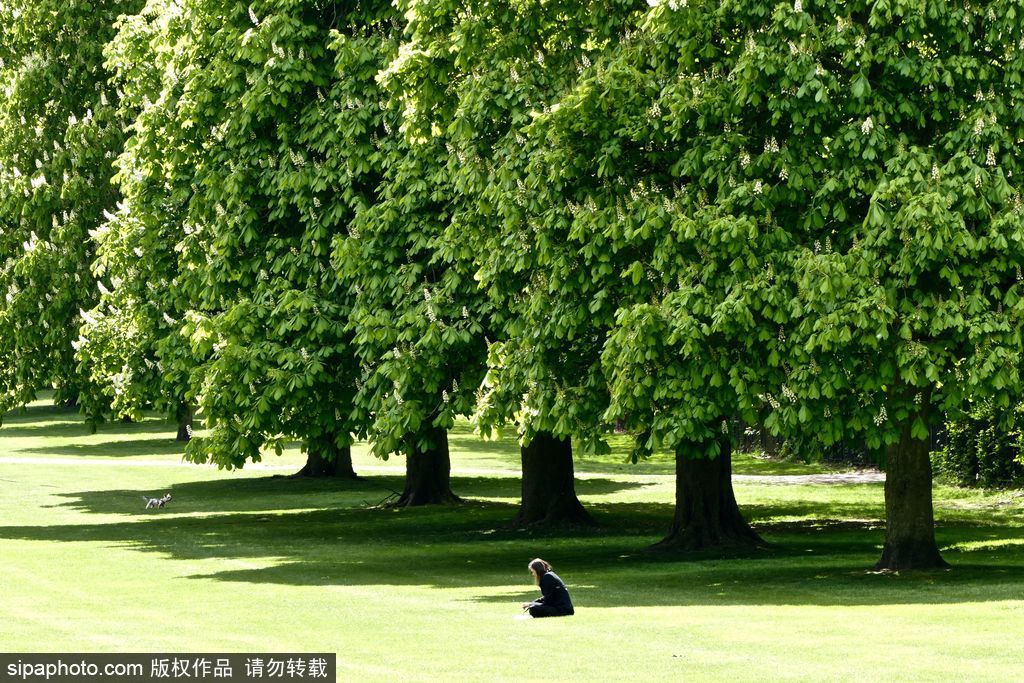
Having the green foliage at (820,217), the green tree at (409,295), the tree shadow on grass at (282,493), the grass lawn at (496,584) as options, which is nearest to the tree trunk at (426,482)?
the grass lawn at (496,584)

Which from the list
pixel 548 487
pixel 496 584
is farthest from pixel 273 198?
pixel 548 487

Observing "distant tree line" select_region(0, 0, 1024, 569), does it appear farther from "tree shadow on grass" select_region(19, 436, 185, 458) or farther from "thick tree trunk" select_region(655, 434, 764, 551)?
"tree shadow on grass" select_region(19, 436, 185, 458)

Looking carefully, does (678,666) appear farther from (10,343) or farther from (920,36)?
(10,343)

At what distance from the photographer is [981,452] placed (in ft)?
145

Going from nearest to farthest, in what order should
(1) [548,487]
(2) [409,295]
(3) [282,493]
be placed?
(2) [409,295] → (1) [548,487] → (3) [282,493]

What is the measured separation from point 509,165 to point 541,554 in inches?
382

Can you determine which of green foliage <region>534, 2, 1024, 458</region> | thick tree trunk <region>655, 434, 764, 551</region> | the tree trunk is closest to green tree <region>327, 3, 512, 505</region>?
green foliage <region>534, 2, 1024, 458</region>

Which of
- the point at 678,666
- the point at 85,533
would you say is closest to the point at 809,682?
the point at 678,666

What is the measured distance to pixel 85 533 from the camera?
3972 cm

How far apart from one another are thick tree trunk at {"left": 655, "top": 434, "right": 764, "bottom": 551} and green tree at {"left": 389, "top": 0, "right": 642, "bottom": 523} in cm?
542

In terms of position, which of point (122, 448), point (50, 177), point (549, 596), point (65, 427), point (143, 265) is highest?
point (50, 177)

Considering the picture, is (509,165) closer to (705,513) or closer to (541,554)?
(705,513)

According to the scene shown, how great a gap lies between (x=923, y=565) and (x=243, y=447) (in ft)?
41.5

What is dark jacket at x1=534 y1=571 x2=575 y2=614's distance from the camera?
2236cm
